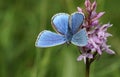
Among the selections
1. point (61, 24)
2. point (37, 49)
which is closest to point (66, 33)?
point (61, 24)

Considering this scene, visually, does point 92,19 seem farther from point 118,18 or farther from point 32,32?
point 118,18

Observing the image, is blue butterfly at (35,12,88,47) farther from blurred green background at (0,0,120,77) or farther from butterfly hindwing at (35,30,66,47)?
blurred green background at (0,0,120,77)

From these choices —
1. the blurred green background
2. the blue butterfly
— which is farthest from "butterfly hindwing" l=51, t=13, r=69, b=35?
the blurred green background

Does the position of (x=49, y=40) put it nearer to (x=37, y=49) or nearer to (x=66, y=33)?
(x=66, y=33)

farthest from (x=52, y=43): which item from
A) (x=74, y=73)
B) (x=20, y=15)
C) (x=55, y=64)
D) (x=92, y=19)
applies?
(x=20, y=15)

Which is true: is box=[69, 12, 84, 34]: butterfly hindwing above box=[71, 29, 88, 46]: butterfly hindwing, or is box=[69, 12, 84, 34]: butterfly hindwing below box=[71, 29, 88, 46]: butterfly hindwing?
above

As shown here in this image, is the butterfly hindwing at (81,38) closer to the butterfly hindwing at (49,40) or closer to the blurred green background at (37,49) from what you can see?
the butterfly hindwing at (49,40)

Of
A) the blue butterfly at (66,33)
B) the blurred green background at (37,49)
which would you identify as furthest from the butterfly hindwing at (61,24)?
the blurred green background at (37,49)
